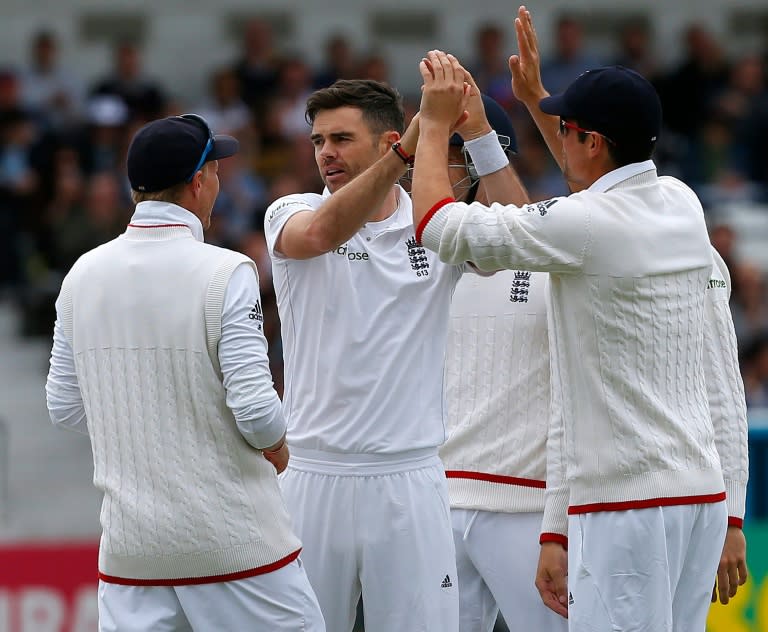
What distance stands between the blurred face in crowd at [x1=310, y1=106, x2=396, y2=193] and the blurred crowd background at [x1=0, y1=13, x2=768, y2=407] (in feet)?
15.6

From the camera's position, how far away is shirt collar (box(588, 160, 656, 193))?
12.8 feet

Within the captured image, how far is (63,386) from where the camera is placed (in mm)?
4105

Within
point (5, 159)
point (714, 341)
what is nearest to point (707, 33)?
point (5, 159)

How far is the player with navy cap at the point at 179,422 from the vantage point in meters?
3.78

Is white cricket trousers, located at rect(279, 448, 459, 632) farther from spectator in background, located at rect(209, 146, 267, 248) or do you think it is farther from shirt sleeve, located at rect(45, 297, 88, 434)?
spectator in background, located at rect(209, 146, 267, 248)

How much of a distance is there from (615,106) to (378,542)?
4.86ft

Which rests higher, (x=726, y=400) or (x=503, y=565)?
(x=726, y=400)

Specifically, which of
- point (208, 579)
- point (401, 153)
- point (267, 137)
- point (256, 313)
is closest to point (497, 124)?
point (401, 153)

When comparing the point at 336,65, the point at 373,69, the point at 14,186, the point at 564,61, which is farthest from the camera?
the point at 564,61

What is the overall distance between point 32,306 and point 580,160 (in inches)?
311

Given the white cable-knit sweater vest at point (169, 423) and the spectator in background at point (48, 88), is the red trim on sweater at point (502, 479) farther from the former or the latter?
the spectator in background at point (48, 88)

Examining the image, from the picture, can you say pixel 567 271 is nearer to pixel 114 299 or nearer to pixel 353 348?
pixel 353 348

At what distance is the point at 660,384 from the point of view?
12.7 ft

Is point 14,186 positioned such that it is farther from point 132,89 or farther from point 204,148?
point 204,148
